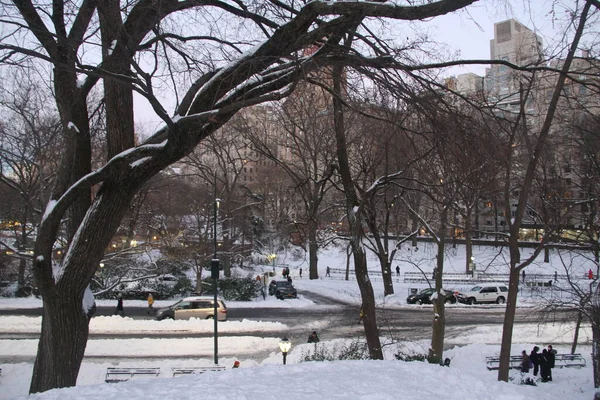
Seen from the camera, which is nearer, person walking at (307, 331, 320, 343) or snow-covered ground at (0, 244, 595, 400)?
snow-covered ground at (0, 244, 595, 400)

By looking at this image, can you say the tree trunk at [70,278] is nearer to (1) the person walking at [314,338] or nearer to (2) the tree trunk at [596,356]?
(1) the person walking at [314,338]

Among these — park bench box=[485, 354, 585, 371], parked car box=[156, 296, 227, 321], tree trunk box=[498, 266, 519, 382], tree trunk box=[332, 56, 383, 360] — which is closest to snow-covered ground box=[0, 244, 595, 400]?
park bench box=[485, 354, 585, 371]

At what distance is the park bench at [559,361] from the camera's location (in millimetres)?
16722

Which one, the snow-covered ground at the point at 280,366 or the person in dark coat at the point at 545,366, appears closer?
the snow-covered ground at the point at 280,366

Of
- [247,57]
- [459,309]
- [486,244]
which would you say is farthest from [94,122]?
[486,244]

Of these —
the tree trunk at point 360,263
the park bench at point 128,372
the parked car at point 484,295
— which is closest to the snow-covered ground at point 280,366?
the park bench at point 128,372

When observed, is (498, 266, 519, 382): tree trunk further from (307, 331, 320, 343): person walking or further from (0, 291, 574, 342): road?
(0, 291, 574, 342): road

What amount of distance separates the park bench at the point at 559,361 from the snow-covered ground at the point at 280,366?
0.30 metres

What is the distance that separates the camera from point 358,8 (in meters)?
5.39

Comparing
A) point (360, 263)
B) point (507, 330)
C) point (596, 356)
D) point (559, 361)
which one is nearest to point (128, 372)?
point (360, 263)

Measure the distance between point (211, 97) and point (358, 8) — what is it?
2225 mm

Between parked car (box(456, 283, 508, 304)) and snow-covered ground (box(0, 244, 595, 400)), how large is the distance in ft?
5.68

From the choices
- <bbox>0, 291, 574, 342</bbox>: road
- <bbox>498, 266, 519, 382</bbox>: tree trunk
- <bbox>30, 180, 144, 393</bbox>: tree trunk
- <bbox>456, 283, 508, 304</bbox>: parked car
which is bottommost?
<bbox>0, 291, 574, 342</bbox>: road

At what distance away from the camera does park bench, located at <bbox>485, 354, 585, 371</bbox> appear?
16.7 metres
